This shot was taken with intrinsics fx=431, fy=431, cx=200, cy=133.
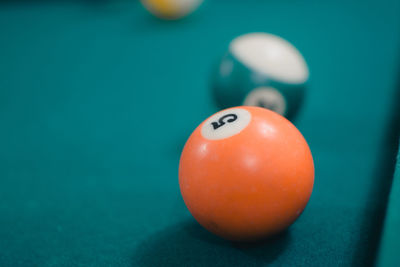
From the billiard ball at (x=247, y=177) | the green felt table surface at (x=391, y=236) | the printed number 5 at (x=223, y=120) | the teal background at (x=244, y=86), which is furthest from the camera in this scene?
the teal background at (x=244, y=86)

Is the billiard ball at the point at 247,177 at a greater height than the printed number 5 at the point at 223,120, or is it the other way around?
the printed number 5 at the point at 223,120

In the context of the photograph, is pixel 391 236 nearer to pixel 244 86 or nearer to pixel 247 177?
pixel 247 177

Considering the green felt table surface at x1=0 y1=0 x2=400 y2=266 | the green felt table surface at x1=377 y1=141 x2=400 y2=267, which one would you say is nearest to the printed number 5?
the green felt table surface at x1=0 y1=0 x2=400 y2=266

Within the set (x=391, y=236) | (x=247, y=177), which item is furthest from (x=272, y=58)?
(x=391, y=236)

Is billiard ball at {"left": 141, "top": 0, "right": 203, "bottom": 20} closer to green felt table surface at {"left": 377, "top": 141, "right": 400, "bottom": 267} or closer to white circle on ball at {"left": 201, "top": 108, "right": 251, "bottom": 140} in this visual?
white circle on ball at {"left": 201, "top": 108, "right": 251, "bottom": 140}

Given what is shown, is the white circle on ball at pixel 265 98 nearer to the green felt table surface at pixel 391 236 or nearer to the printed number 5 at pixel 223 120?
the printed number 5 at pixel 223 120

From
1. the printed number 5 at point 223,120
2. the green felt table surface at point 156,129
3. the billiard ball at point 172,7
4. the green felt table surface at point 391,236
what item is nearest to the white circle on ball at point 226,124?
the printed number 5 at point 223,120
